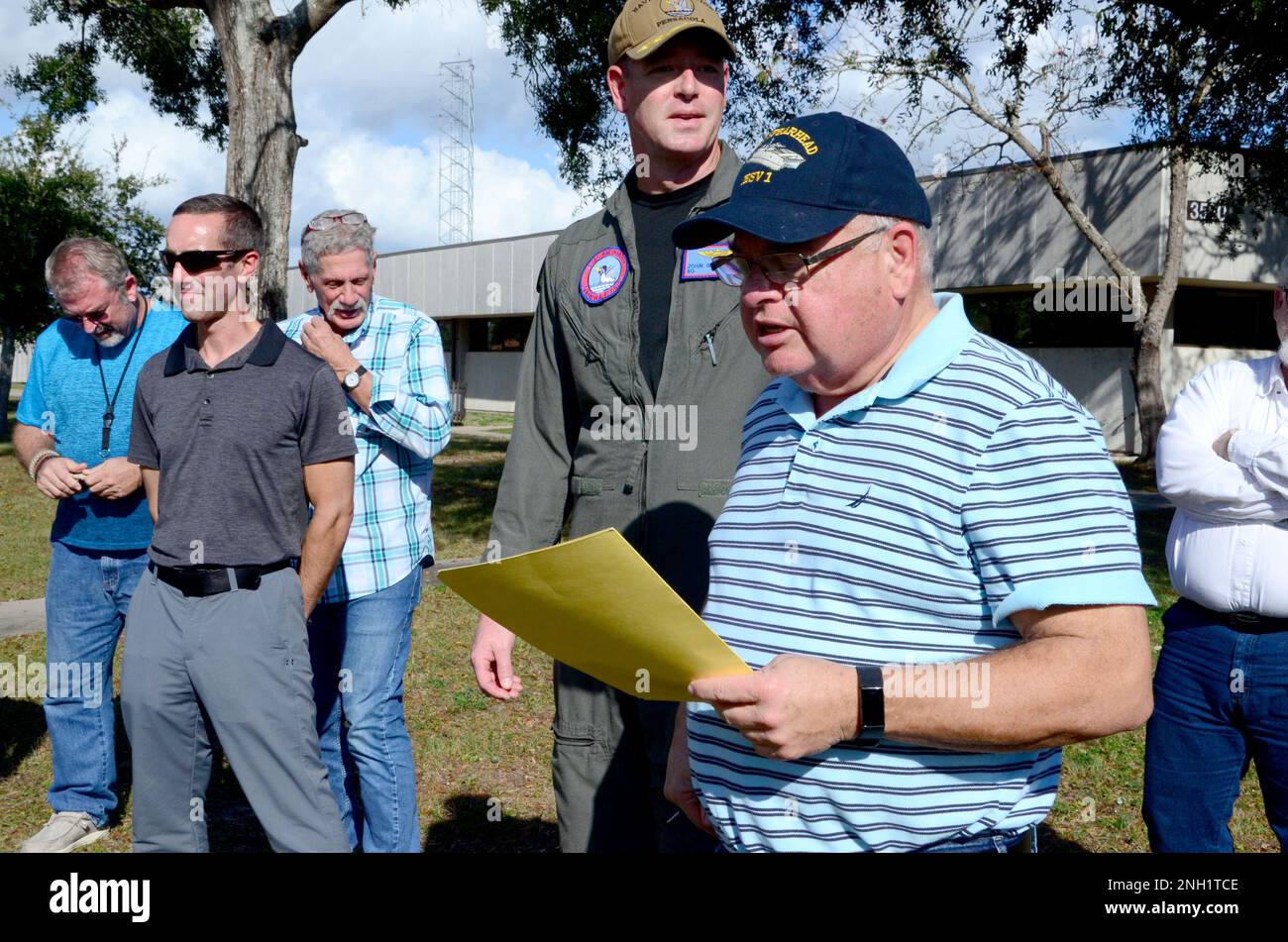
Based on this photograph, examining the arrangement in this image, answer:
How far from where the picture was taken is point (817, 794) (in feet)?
5.55

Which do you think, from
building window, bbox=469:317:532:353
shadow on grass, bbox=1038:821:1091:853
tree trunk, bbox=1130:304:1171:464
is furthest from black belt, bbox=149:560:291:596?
building window, bbox=469:317:532:353

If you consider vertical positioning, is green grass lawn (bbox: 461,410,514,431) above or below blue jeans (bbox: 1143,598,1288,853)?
above

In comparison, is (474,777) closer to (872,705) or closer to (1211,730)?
(1211,730)

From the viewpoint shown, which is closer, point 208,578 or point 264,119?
point 208,578

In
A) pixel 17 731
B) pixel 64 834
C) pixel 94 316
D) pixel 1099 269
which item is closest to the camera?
pixel 94 316

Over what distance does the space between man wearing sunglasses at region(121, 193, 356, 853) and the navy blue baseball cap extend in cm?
196

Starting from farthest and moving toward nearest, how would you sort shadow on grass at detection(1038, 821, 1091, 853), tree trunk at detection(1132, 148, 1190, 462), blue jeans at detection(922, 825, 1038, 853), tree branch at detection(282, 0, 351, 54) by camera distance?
1. tree trunk at detection(1132, 148, 1190, 462)
2. tree branch at detection(282, 0, 351, 54)
3. shadow on grass at detection(1038, 821, 1091, 853)
4. blue jeans at detection(922, 825, 1038, 853)

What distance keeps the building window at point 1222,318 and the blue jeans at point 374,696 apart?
75.7ft

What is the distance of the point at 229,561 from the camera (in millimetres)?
3207

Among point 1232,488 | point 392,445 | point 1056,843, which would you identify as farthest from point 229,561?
point 1056,843

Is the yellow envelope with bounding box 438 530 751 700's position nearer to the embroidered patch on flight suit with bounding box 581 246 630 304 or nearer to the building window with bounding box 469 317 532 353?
the embroidered patch on flight suit with bounding box 581 246 630 304

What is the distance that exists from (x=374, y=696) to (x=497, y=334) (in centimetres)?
3842

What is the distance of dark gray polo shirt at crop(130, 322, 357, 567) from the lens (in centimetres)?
323

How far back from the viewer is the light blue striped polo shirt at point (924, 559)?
1.52 m
